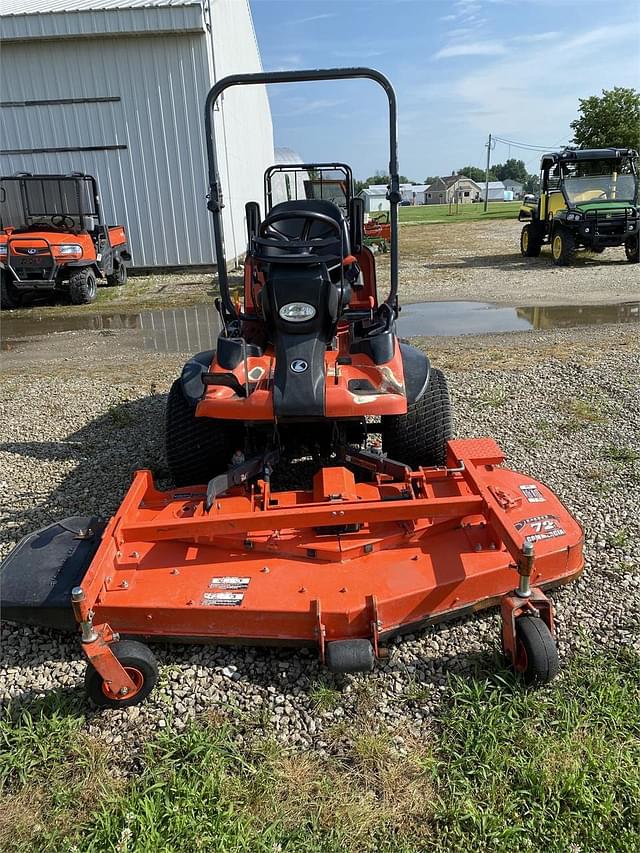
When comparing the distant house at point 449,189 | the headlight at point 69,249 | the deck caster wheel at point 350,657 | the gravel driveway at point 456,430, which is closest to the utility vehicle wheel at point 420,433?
the gravel driveway at point 456,430

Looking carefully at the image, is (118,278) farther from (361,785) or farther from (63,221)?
(361,785)

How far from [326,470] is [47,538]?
1.23 m

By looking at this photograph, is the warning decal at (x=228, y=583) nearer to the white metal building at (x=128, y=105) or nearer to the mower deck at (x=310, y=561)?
the mower deck at (x=310, y=561)

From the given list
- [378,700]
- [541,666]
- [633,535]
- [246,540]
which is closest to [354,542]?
[246,540]

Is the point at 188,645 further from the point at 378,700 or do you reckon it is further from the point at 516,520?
the point at 516,520

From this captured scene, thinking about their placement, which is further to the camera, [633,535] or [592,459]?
[592,459]

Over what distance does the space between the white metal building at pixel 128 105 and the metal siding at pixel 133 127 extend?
20 mm

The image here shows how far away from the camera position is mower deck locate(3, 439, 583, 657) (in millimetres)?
2426

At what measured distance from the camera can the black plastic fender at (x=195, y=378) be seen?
3447mm

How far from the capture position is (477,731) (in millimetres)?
2197

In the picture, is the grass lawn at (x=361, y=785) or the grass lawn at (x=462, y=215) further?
the grass lawn at (x=462, y=215)

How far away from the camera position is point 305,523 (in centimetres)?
262

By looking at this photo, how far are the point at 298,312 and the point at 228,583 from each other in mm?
1339

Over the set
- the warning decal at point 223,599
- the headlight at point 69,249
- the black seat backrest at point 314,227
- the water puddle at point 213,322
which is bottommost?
the water puddle at point 213,322
